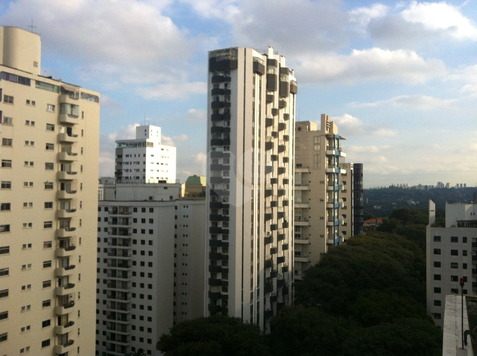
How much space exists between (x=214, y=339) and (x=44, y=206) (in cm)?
1545

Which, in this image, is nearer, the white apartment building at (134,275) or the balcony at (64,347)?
the balcony at (64,347)

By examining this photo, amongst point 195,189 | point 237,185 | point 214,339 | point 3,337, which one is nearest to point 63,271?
point 3,337

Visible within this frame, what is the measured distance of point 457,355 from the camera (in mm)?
17906

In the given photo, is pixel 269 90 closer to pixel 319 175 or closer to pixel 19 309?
pixel 319 175

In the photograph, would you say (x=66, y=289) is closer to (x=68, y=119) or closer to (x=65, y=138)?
(x=65, y=138)

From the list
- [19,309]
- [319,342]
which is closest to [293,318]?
[319,342]

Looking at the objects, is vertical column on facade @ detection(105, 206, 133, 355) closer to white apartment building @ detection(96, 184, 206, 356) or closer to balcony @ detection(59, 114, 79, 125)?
white apartment building @ detection(96, 184, 206, 356)

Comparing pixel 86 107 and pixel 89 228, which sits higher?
pixel 86 107

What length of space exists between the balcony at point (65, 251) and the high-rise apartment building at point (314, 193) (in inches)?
1290

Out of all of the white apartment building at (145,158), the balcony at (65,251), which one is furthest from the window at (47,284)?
the white apartment building at (145,158)

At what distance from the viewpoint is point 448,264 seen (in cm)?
4578

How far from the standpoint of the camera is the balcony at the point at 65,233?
30.0 metres

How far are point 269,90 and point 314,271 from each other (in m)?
19.9

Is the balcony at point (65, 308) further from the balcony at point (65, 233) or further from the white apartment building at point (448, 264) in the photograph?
the white apartment building at point (448, 264)
